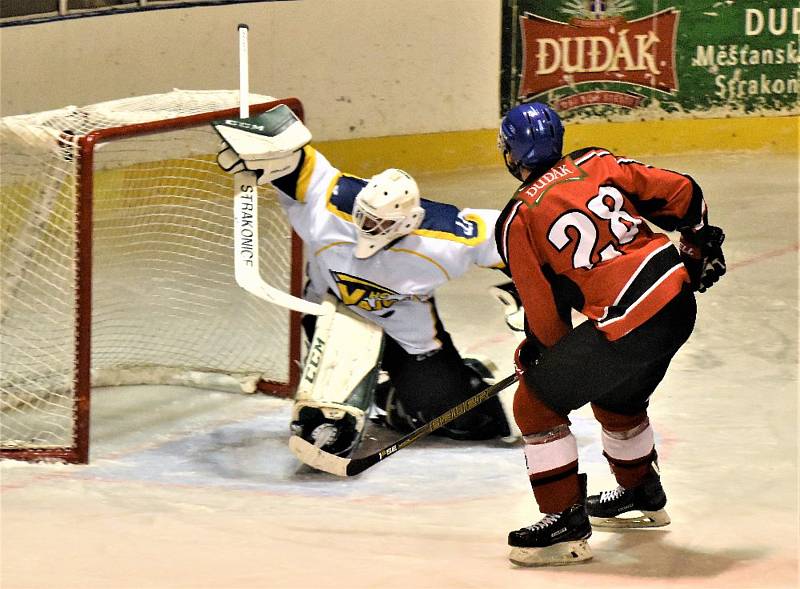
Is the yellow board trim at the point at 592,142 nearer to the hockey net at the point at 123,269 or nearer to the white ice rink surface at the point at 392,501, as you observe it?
the hockey net at the point at 123,269

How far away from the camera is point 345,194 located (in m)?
3.35

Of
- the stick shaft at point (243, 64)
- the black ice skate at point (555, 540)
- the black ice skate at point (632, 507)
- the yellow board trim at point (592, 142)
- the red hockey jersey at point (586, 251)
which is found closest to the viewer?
the red hockey jersey at point (586, 251)

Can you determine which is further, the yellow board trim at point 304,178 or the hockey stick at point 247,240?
the yellow board trim at point 304,178

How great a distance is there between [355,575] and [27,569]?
644 millimetres

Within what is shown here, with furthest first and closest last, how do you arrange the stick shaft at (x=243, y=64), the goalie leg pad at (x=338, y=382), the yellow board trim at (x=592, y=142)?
the yellow board trim at (x=592, y=142) < the goalie leg pad at (x=338, y=382) < the stick shaft at (x=243, y=64)

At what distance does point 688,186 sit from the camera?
8.83ft

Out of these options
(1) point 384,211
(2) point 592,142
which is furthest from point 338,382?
(2) point 592,142

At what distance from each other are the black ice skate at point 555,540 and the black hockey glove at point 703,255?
1.62ft

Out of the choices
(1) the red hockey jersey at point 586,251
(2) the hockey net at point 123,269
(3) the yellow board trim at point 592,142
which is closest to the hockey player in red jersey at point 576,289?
(1) the red hockey jersey at point 586,251

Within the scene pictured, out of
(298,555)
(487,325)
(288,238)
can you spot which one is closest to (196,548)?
(298,555)

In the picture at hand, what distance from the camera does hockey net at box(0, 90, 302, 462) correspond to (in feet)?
11.1

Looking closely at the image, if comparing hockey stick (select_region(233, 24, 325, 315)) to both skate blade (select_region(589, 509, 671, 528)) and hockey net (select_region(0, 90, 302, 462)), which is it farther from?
skate blade (select_region(589, 509, 671, 528))

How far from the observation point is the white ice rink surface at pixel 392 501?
2.67 metres

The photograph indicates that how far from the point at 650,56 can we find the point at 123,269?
2.88 m
